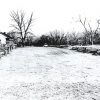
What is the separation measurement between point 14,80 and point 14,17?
209 feet

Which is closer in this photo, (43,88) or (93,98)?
(93,98)

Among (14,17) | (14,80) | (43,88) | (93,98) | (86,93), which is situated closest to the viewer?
(93,98)

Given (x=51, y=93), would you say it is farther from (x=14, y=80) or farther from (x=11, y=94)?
(x=14, y=80)

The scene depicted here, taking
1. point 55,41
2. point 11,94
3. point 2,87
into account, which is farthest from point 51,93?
point 55,41

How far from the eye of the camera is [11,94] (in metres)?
6.35

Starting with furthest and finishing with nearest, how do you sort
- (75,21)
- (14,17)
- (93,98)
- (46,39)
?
(46,39) < (14,17) < (75,21) < (93,98)

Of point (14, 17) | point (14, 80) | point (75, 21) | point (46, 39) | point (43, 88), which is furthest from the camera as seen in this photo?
point (46, 39)

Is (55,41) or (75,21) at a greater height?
(75,21)

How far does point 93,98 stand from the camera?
582cm

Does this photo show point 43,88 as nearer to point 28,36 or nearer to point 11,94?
point 11,94

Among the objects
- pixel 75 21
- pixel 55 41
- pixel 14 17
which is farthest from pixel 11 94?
pixel 55 41

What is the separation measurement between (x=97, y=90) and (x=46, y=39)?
6987 cm

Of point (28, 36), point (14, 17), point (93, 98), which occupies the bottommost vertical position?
point (93, 98)

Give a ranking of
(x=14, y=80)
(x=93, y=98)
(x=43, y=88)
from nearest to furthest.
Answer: (x=93, y=98)
(x=43, y=88)
(x=14, y=80)
